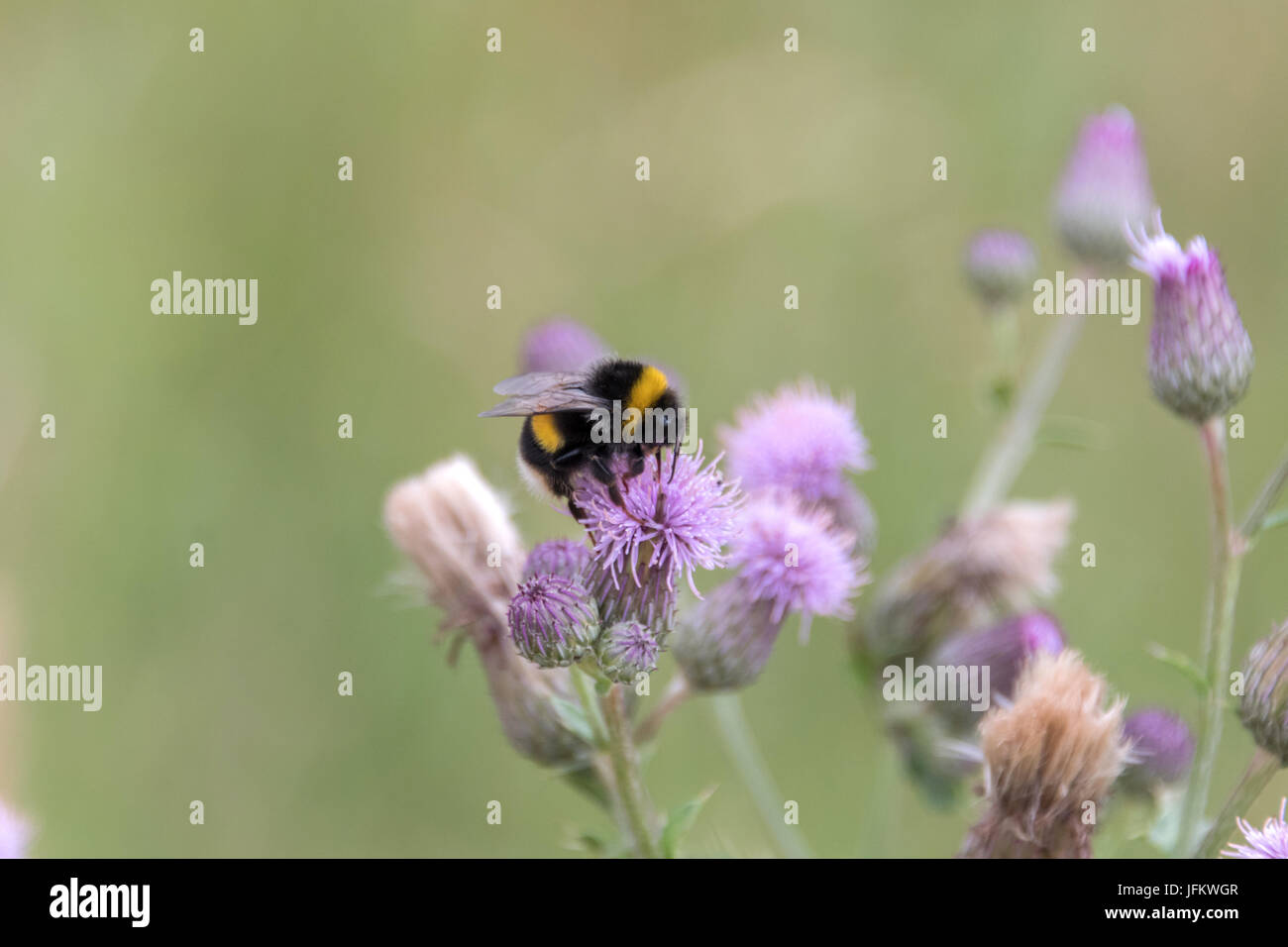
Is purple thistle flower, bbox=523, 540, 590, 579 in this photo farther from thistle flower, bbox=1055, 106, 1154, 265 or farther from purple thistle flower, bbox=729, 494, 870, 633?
thistle flower, bbox=1055, 106, 1154, 265

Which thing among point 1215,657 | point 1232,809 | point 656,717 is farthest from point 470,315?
point 1232,809

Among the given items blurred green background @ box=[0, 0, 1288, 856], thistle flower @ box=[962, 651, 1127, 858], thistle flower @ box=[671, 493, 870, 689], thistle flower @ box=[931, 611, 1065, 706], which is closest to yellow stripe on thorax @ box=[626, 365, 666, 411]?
thistle flower @ box=[671, 493, 870, 689]

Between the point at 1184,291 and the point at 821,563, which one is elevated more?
the point at 1184,291

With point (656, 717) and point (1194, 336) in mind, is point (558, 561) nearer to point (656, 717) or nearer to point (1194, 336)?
point (656, 717)

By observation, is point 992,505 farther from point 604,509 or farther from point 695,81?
point 695,81

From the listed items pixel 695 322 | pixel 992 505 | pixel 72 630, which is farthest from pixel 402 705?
pixel 992 505

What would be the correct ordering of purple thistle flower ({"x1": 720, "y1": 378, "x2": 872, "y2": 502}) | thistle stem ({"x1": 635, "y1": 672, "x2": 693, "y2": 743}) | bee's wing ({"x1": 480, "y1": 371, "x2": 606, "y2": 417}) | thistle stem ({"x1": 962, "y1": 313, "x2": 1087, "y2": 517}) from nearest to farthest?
bee's wing ({"x1": 480, "y1": 371, "x2": 606, "y2": 417}), thistle stem ({"x1": 635, "y1": 672, "x2": 693, "y2": 743}), purple thistle flower ({"x1": 720, "y1": 378, "x2": 872, "y2": 502}), thistle stem ({"x1": 962, "y1": 313, "x2": 1087, "y2": 517})
